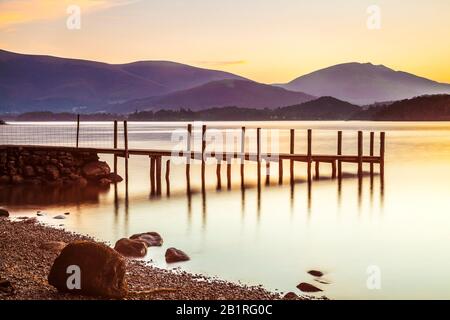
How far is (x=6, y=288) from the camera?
24.2ft

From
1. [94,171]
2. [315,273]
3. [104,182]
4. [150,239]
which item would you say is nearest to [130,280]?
[150,239]

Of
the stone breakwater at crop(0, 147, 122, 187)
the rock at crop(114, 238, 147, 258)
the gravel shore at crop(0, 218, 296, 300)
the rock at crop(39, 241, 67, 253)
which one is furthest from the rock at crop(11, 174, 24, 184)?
the rock at crop(39, 241, 67, 253)

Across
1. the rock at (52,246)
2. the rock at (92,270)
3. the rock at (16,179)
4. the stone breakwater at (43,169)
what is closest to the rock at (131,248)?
the rock at (52,246)

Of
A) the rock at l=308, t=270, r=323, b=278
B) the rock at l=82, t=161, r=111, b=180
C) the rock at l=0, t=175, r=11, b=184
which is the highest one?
the rock at l=82, t=161, r=111, b=180

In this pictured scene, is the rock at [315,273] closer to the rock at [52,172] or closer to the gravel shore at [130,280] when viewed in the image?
the gravel shore at [130,280]

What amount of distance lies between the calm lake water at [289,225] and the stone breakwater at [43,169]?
1316mm

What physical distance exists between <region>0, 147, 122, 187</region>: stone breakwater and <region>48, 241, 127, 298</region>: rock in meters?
17.4

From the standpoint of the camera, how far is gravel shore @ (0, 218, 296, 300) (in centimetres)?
786

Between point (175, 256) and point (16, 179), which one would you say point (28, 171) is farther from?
point (175, 256)

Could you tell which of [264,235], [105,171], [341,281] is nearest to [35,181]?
[105,171]

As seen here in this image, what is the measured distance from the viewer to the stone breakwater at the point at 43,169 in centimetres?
2462

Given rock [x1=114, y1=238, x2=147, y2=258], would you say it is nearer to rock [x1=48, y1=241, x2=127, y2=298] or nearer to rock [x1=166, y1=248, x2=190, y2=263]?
rock [x1=166, y1=248, x2=190, y2=263]

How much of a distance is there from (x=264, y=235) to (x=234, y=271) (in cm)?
415
